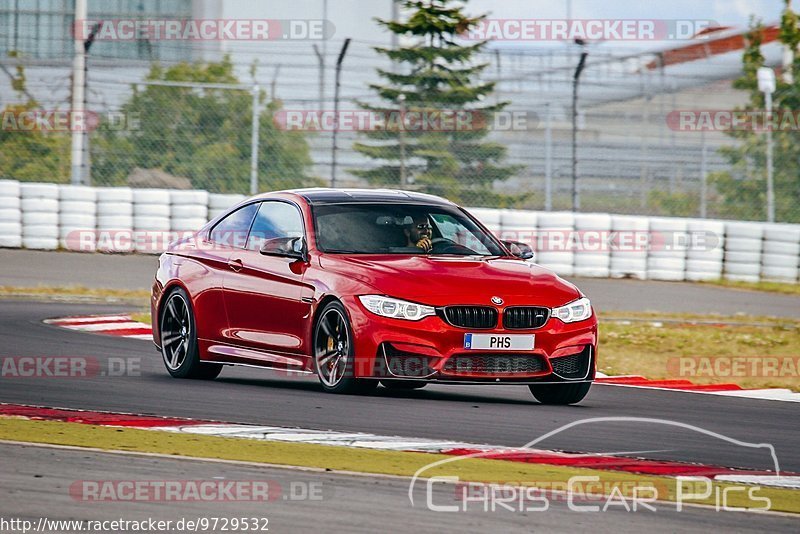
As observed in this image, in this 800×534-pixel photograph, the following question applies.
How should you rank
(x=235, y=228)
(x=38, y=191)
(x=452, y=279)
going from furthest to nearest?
(x=38, y=191) < (x=235, y=228) < (x=452, y=279)

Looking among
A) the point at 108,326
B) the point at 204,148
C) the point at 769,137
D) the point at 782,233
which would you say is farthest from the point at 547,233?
the point at 108,326

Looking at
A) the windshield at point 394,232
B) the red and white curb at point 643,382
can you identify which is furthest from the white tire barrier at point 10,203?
the windshield at point 394,232

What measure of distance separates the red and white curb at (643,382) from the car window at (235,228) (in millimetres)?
3010

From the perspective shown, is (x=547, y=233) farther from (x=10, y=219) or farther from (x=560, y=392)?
(x=560, y=392)

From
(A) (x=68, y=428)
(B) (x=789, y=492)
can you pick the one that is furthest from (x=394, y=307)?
(B) (x=789, y=492)

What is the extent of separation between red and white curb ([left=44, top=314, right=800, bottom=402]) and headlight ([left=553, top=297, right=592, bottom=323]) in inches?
84.1

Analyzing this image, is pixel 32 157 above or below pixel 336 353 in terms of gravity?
above

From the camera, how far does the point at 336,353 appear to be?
31.2 ft

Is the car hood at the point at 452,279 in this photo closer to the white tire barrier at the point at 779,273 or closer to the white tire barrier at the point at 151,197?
the white tire barrier at the point at 151,197

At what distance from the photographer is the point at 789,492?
6.65m

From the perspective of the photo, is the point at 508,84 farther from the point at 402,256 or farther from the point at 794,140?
the point at 402,256

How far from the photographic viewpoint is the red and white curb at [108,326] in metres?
14.2

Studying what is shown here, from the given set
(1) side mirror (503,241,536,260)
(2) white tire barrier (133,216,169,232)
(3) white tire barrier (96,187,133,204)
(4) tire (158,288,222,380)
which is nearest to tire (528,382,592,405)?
(1) side mirror (503,241,536,260)

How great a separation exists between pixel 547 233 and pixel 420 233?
12.2m
